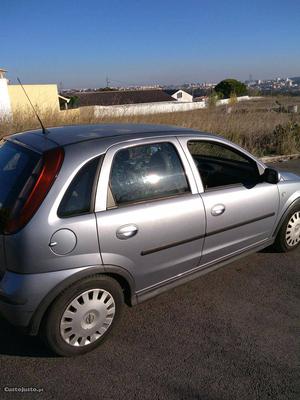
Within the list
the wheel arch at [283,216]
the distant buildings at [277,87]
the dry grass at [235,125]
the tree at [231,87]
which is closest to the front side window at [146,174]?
the wheel arch at [283,216]

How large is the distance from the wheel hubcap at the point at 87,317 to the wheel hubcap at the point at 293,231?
8.16ft

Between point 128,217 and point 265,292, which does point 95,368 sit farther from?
point 265,292

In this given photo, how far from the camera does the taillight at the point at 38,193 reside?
247 cm

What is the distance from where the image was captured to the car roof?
2861 millimetres

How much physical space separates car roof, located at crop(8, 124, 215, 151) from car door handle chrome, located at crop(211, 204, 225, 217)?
0.69 meters

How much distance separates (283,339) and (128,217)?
1.61 m

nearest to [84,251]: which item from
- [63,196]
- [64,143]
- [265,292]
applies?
[63,196]

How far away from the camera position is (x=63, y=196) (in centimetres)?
258

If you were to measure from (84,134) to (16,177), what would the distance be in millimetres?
659

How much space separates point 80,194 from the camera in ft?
8.75

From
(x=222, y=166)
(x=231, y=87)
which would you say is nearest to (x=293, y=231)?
(x=222, y=166)

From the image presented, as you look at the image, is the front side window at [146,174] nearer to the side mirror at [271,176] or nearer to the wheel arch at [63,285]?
the wheel arch at [63,285]

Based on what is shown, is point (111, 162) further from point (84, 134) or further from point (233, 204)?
point (233, 204)

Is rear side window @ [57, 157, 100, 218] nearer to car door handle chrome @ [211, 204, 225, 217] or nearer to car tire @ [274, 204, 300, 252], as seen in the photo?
car door handle chrome @ [211, 204, 225, 217]
